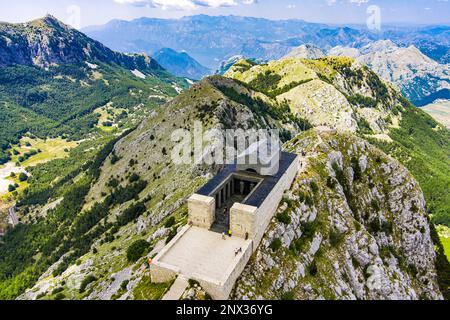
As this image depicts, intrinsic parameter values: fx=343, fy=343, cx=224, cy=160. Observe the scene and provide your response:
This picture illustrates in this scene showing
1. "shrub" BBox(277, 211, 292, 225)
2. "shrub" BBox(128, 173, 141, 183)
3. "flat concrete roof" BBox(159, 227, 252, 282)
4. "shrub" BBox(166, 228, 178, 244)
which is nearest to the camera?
"flat concrete roof" BBox(159, 227, 252, 282)

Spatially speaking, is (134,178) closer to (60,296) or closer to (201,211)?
(60,296)

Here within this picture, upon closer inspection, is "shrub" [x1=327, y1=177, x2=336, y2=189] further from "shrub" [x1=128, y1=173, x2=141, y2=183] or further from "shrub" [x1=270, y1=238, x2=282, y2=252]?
"shrub" [x1=128, y1=173, x2=141, y2=183]

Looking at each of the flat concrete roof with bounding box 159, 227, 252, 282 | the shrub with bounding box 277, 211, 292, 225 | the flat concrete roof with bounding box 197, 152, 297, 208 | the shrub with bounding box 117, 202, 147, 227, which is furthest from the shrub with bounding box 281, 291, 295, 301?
the shrub with bounding box 117, 202, 147, 227

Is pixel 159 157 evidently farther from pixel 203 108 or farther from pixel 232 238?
pixel 232 238

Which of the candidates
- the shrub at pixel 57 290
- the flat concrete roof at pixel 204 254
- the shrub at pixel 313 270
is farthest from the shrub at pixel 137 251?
the shrub at pixel 313 270

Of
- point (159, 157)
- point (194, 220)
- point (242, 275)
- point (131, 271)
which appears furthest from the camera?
point (159, 157)
